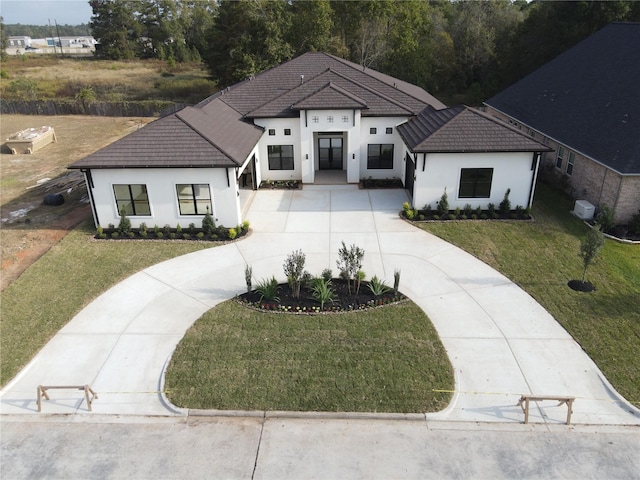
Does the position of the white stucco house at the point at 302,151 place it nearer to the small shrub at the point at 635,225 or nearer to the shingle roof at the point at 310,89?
the shingle roof at the point at 310,89

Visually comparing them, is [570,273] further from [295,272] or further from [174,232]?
[174,232]

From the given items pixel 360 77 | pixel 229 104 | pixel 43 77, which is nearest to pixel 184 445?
pixel 229 104

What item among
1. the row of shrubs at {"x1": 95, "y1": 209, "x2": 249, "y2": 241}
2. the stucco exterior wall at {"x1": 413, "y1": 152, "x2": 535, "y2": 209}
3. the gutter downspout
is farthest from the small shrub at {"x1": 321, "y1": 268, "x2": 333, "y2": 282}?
the gutter downspout

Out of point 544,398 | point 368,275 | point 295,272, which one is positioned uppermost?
point 295,272

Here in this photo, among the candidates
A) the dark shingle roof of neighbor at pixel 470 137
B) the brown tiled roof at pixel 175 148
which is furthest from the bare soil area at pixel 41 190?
the dark shingle roof of neighbor at pixel 470 137

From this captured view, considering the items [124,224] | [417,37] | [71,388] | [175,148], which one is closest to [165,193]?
[175,148]

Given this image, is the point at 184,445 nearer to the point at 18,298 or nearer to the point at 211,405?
the point at 211,405
